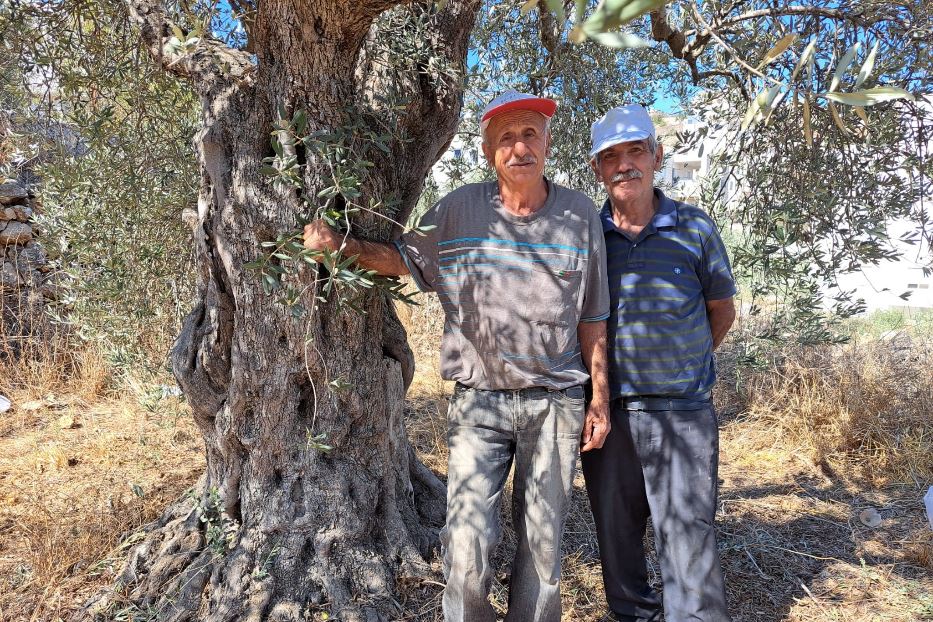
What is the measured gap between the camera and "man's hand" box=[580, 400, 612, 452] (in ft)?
8.38

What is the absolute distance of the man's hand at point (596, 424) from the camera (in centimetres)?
255

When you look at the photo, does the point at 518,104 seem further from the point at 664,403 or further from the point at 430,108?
the point at 664,403

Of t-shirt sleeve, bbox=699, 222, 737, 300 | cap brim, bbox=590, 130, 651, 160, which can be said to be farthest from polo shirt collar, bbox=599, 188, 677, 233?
cap brim, bbox=590, 130, 651, 160

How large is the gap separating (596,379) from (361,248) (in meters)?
1.05

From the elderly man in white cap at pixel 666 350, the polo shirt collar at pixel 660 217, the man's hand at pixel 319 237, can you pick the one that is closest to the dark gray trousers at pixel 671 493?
the elderly man in white cap at pixel 666 350

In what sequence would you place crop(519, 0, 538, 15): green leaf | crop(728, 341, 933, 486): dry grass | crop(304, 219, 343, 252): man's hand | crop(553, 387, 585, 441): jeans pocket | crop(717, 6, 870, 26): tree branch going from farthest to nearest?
crop(728, 341, 933, 486): dry grass
crop(717, 6, 870, 26): tree branch
crop(553, 387, 585, 441): jeans pocket
crop(304, 219, 343, 252): man's hand
crop(519, 0, 538, 15): green leaf

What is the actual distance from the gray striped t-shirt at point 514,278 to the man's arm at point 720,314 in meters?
0.59

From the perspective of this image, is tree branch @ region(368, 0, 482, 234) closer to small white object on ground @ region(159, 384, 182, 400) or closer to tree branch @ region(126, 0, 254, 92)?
tree branch @ region(126, 0, 254, 92)

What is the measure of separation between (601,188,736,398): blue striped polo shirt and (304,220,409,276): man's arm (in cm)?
89

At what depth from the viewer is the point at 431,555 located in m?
3.15

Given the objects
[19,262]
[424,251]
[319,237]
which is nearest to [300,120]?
[319,237]

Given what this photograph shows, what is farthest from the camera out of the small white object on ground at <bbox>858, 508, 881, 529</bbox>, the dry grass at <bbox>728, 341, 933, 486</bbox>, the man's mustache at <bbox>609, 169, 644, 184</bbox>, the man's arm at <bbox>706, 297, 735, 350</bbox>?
the dry grass at <bbox>728, 341, 933, 486</bbox>

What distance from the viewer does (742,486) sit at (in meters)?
4.61

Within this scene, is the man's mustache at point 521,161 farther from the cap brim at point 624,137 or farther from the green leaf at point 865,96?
the green leaf at point 865,96
